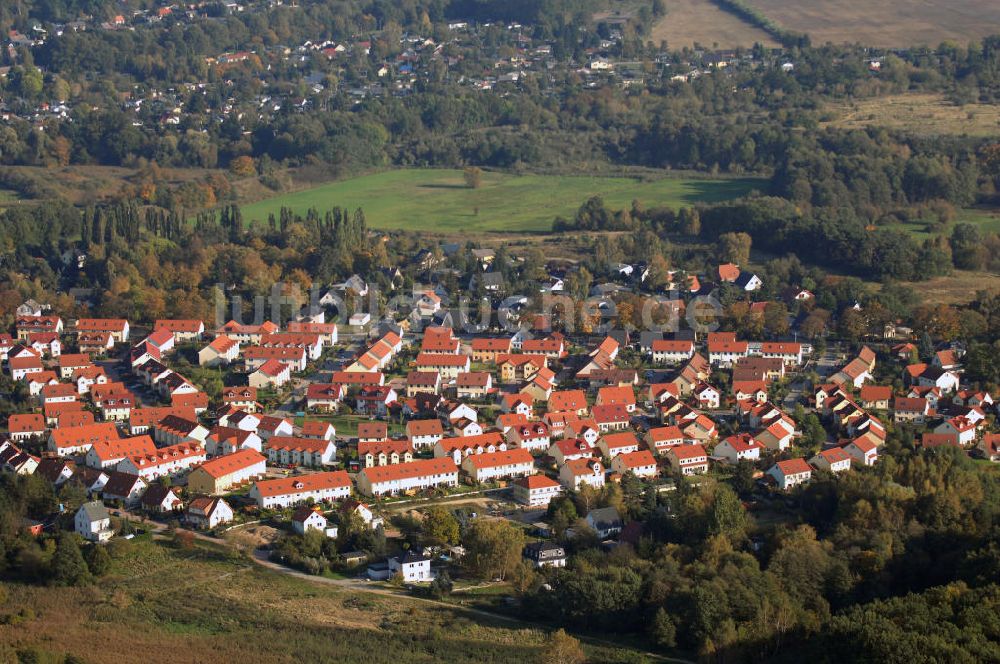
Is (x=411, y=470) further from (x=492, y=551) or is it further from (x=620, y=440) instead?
(x=620, y=440)

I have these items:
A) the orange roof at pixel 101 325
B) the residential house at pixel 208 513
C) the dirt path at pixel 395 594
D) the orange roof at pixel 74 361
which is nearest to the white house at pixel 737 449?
the dirt path at pixel 395 594

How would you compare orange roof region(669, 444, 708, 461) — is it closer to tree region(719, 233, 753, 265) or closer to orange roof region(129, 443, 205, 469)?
orange roof region(129, 443, 205, 469)

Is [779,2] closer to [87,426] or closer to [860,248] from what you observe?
[860,248]

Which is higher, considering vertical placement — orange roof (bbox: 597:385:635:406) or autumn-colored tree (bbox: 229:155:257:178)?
orange roof (bbox: 597:385:635:406)

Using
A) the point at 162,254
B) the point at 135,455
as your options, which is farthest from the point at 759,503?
the point at 162,254

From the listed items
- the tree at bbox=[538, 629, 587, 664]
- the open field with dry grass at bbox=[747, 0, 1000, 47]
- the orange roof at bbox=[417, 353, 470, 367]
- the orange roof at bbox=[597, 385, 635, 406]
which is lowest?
the orange roof at bbox=[417, 353, 470, 367]

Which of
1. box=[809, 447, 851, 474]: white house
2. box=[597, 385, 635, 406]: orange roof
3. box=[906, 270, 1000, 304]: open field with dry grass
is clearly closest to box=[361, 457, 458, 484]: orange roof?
box=[597, 385, 635, 406]: orange roof
